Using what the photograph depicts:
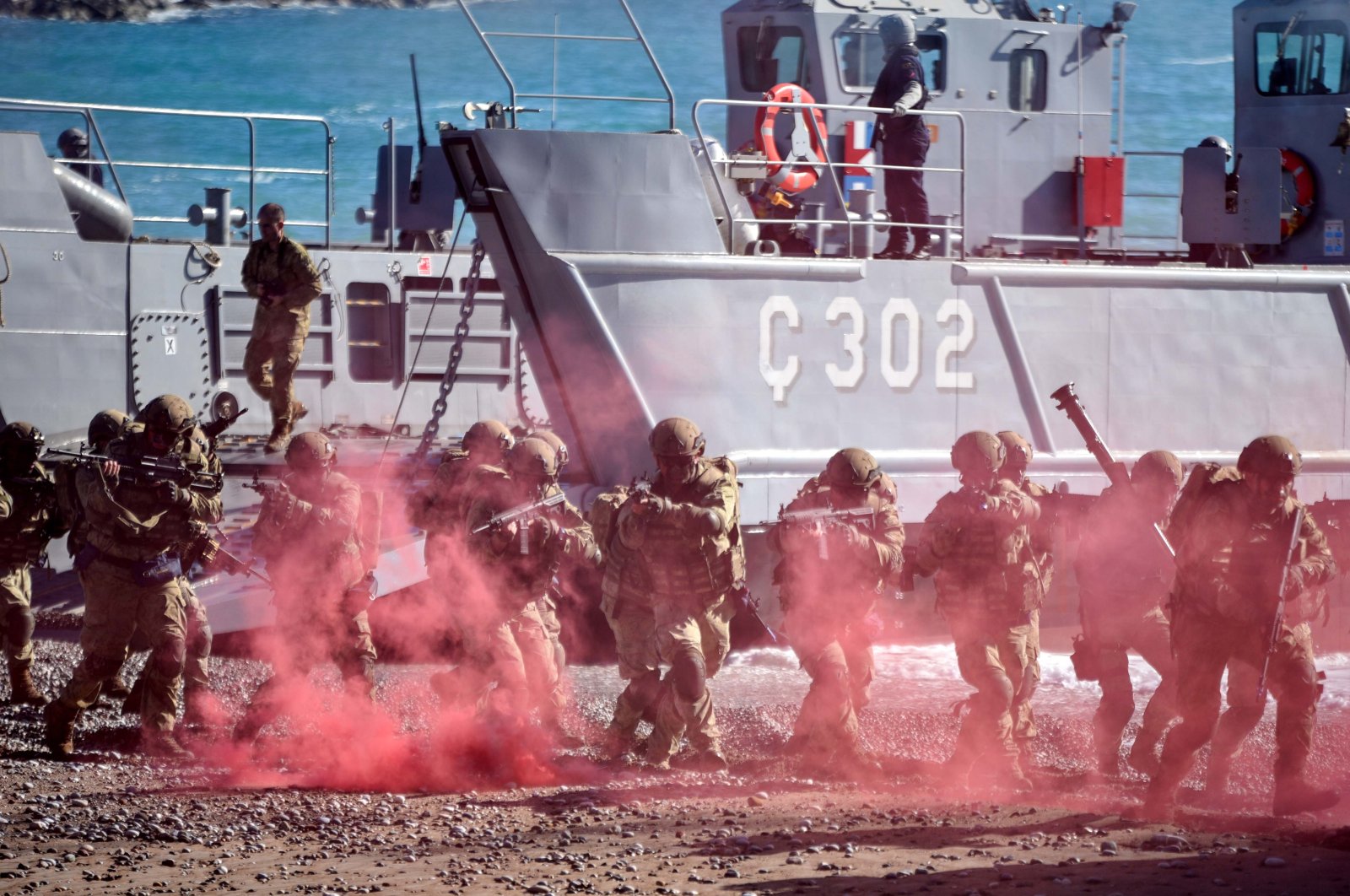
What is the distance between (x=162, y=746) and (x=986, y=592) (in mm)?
4005

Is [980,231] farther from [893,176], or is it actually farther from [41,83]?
[41,83]

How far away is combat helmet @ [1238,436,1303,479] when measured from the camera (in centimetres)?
721

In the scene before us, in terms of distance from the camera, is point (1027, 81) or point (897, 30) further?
point (1027, 81)

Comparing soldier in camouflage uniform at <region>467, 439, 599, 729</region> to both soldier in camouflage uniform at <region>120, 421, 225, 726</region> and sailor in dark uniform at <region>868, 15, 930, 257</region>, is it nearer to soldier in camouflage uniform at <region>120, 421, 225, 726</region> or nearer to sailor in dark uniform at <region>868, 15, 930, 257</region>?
soldier in camouflage uniform at <region>120, 421, 225, 726</region>

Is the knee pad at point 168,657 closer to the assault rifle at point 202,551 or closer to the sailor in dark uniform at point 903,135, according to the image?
the assault rifle at point 202,551

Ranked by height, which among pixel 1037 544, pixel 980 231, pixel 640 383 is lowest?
pixel 1037 544

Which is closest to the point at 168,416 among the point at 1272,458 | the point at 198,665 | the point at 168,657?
the point at 168,657

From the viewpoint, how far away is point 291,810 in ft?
23.2

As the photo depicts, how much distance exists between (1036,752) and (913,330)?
3147 mm

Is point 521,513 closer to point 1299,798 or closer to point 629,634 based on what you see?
point 629,634

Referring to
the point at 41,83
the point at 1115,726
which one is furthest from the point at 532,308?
the point at 41,83

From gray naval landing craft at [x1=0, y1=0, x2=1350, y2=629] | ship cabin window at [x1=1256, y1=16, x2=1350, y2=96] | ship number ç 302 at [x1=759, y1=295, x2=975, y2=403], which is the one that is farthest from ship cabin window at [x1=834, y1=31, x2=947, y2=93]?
ship cabin window at [x1=1256, y1=16, x2=1350, y2=96]

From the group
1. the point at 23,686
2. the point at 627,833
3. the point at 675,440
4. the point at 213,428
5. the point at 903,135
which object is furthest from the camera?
the point at 903,135

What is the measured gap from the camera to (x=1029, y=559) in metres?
8.26
